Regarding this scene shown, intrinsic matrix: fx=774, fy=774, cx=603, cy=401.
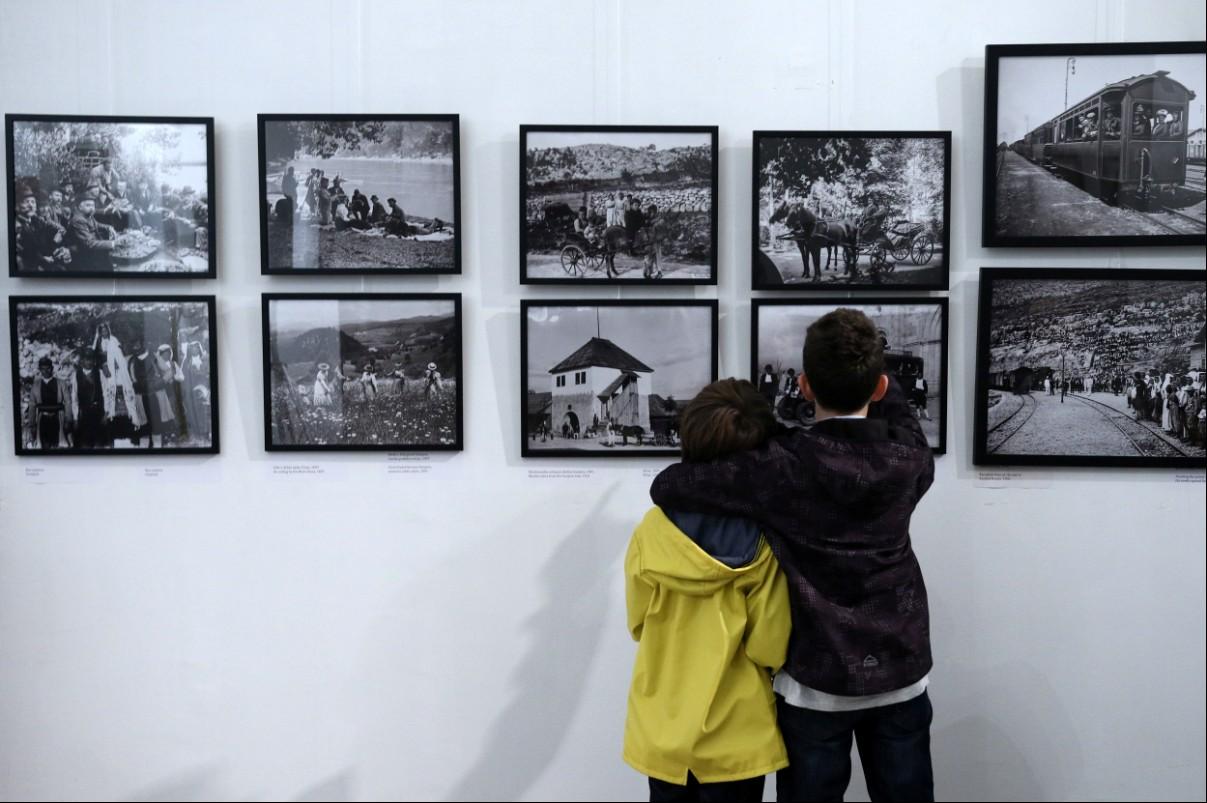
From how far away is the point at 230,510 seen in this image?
2.83 metres

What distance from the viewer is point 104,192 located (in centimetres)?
274

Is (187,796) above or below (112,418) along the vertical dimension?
below

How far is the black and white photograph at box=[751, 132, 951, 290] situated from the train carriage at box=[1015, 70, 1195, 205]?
1.26ft

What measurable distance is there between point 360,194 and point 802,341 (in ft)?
5.43

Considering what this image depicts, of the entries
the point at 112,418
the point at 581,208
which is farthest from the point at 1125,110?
the point at 112,418

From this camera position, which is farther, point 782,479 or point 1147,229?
point 1147,229

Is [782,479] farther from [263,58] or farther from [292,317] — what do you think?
[263,58]

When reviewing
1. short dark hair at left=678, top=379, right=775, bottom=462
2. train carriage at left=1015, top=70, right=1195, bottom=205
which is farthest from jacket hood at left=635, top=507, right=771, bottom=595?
train carriage at left=1015, top=70, right=1195, bottom=205

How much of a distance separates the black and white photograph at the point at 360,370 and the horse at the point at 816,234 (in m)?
1.21

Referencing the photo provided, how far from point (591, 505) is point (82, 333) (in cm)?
192

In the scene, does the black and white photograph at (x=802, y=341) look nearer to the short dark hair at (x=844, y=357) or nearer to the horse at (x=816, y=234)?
the horse at (x=816, y=234)

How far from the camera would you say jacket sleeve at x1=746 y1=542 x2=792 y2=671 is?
2.02 meters

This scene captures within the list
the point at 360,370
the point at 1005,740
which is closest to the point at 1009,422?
the point at 1005,740
